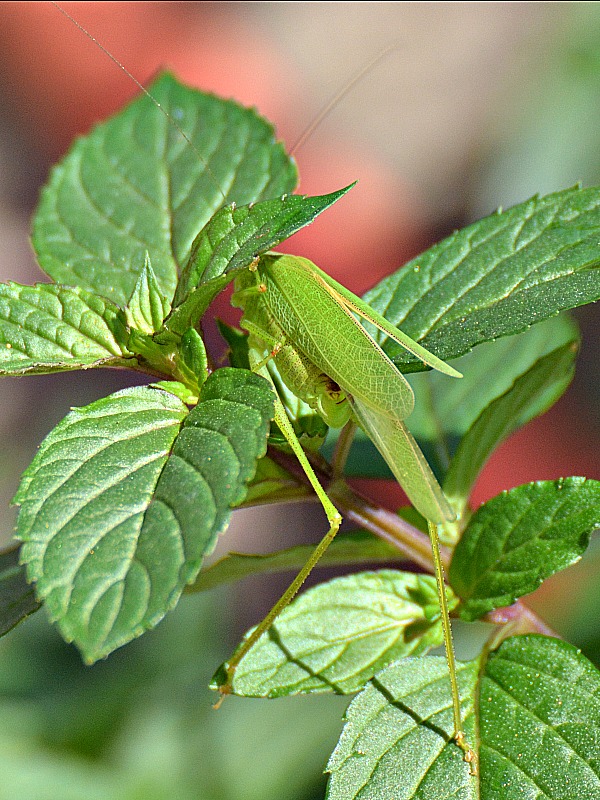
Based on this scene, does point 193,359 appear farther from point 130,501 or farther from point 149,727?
point 149,727

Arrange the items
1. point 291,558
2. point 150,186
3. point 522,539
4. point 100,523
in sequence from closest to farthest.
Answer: point 100,523, point 522,539, point 291,558, point 150,186

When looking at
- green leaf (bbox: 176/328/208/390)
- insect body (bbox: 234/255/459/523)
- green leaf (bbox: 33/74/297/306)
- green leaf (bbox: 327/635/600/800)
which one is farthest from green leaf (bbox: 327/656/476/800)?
green leaf (bbox: 33/74/297/306)

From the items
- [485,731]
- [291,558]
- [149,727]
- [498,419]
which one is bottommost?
[149,727]

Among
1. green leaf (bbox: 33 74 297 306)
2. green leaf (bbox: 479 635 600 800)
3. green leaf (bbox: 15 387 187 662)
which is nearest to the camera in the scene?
green leaf (bbox: 15 387 187 662)

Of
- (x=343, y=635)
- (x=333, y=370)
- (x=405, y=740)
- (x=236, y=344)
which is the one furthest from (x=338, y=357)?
(x=405, y=740)

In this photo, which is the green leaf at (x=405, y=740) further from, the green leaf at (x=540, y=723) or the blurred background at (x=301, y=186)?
the blurred background at (x=301, y=186)

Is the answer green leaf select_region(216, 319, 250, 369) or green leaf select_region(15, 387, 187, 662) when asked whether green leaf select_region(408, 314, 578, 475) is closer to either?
green leaf select_region(216, 319, 250, 369)

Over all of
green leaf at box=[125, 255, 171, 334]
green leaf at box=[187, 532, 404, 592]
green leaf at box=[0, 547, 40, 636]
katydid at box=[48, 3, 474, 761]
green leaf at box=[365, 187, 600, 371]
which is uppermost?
green leaf at box=[365, 187, 600, 371]
